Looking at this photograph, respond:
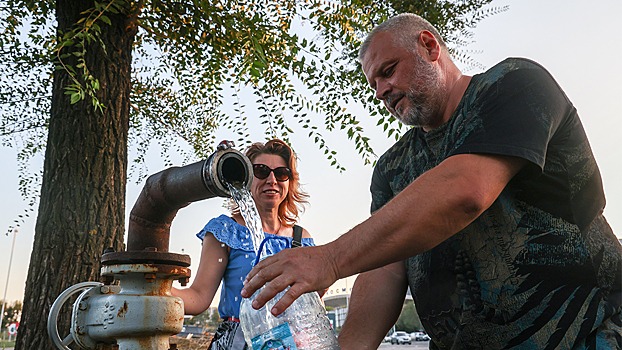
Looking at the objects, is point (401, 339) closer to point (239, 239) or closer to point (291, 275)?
point (239, 239)

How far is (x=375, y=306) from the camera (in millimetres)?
2098

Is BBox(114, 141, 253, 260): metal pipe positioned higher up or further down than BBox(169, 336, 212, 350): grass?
higher up

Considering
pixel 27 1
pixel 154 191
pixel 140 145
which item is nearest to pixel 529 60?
pixel 154 191

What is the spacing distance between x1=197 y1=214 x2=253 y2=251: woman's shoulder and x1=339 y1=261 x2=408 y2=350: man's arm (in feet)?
4.24

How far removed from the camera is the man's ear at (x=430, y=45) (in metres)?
2.10

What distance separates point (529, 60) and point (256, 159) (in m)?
2.22

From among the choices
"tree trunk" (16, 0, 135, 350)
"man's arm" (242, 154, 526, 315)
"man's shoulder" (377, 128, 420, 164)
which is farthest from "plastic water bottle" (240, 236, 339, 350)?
"tree trunk" (16, 0, 135, 350)

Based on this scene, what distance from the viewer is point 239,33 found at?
4.52 m

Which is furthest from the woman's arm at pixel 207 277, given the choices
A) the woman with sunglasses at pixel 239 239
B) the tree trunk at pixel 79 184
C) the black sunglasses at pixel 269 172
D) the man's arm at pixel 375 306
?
the man's arm at pixel 375 306

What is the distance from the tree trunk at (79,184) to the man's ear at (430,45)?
2527mm

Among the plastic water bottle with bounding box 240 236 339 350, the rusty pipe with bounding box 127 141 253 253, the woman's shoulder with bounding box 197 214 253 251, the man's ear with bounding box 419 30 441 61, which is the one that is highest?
the man's ear with bounding box 419 30 441 61

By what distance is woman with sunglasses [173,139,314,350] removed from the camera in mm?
3188

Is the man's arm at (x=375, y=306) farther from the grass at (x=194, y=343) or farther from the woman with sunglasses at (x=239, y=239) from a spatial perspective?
the grass at (x=194, y=343)

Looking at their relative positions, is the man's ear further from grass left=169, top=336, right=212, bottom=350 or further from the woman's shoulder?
grass left=169, top=336, right=212, bottom=350
